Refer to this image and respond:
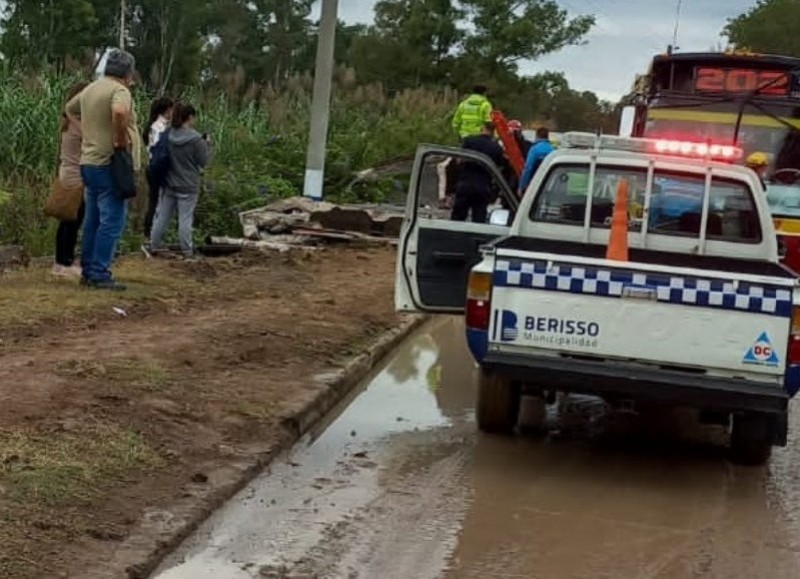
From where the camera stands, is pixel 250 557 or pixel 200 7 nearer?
pixel 250 557

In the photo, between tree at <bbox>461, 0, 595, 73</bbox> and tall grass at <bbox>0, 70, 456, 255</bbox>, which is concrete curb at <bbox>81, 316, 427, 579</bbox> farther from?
tree at <bbox>461, 0, 595, 73</bbox>

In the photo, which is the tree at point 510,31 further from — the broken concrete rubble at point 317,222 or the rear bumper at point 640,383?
the rear bumper at point 640,383

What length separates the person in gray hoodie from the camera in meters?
13.4

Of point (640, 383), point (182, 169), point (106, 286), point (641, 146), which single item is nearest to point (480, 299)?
point (640, 383)

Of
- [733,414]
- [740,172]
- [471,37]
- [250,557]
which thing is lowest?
[250,557]

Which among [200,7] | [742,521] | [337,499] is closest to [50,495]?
[337,499]

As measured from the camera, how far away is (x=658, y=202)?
8844mm

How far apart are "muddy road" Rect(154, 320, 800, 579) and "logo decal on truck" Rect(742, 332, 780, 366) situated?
0.76m

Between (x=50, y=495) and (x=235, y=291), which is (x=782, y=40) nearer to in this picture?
(x=235, y=291)

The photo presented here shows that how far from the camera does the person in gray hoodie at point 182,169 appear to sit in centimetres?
1339

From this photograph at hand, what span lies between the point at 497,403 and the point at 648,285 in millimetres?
1327

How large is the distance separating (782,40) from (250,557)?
7093cm

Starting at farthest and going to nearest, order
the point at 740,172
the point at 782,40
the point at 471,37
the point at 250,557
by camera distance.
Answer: the point at 782,40, the point at 471,37, the point at 740,172, the point at 250,557

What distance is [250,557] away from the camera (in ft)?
18.6
